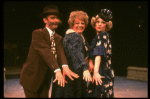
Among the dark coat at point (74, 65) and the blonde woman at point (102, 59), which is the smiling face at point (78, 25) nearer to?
the dark coat at point (74, 65)

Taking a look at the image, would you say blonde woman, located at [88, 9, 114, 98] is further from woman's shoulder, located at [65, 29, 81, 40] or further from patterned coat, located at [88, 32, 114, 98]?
woman's shoulder, located at [65, 29, 81, 40]

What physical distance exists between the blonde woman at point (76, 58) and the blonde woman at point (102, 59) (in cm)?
12

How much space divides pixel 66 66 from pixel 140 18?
23.2ft

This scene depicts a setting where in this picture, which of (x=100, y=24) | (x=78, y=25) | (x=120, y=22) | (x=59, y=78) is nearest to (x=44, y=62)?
(x=59, y=78)

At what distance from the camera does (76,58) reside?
1.71m

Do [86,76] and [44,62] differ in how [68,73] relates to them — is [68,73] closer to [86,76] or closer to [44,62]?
[86,76]

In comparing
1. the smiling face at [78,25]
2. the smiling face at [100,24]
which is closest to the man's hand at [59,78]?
the smiling face at [78,25]

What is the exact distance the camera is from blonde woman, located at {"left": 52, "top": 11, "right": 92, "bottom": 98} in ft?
5.61

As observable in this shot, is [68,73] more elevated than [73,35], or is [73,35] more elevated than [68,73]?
[73,35]

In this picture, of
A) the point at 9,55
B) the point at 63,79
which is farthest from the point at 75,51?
the point at 9,55

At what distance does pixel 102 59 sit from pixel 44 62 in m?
0.66

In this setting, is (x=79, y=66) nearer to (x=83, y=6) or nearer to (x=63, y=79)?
(x=63, y=79)

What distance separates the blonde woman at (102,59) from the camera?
6.09 feet

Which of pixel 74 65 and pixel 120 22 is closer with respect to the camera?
pixel 74 65
